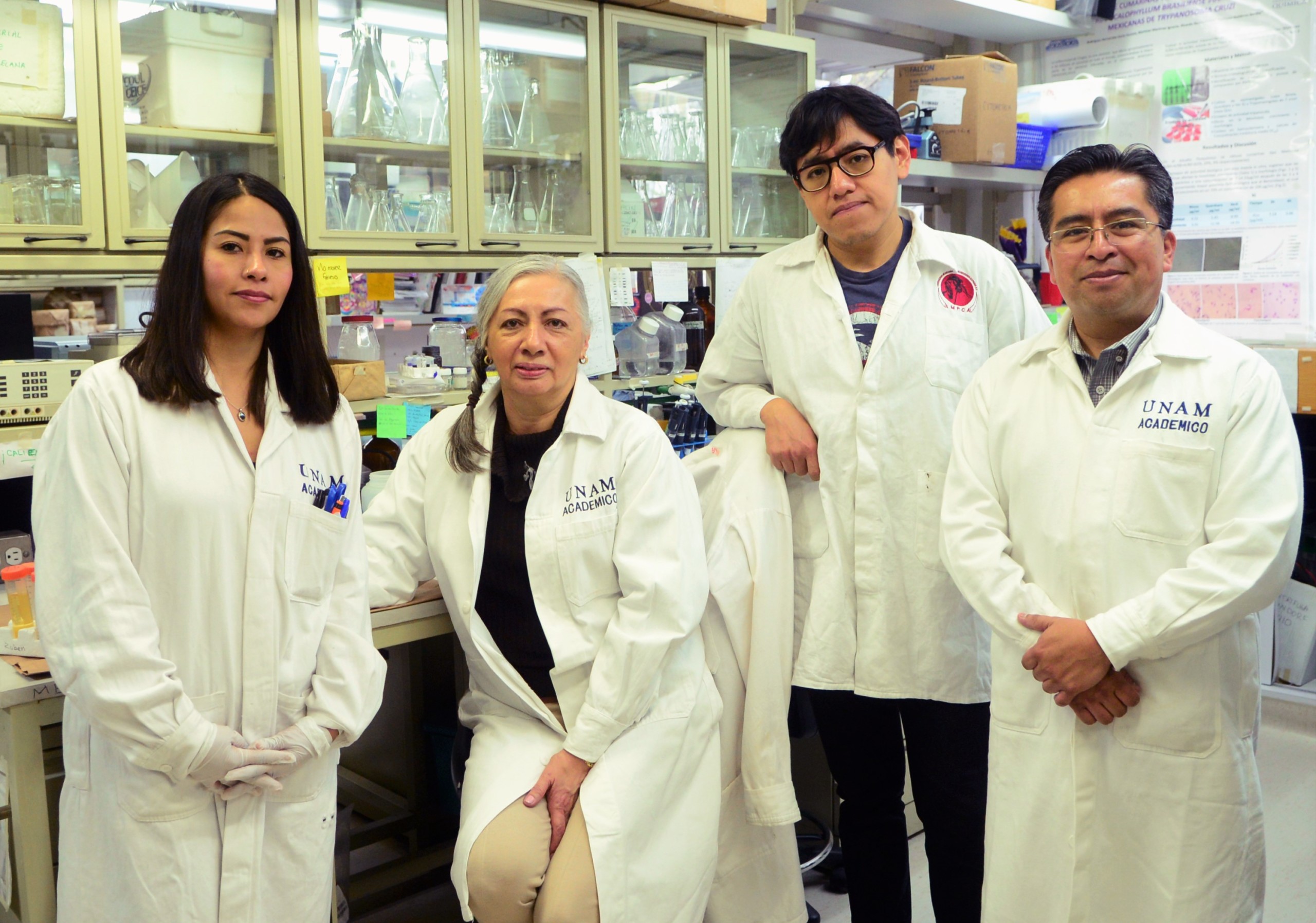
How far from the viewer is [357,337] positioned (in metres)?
2.87

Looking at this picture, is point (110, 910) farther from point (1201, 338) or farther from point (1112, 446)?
point (1201, 338)

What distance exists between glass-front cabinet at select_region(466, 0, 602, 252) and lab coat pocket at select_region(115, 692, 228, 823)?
1.50 m

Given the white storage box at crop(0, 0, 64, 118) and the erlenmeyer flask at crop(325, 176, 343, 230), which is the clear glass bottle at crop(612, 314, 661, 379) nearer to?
the erlenmeyer flask at crop(325, 176, 343, 230)

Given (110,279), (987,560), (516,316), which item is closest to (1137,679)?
(987,560)

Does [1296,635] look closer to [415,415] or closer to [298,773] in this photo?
[415,415]

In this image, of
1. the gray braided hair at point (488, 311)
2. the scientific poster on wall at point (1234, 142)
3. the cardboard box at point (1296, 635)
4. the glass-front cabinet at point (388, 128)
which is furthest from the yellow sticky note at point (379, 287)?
the cardboard box at point (1296, 635)

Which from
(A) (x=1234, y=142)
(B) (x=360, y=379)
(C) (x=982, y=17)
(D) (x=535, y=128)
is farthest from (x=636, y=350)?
(A) (x=1234, y=142)

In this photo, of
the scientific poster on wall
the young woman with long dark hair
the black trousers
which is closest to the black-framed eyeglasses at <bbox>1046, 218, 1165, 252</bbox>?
the black trousers

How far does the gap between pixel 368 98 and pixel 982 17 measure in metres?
2.17

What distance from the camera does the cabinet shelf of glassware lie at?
7.11 feet

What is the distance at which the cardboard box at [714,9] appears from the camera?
2.85 metres

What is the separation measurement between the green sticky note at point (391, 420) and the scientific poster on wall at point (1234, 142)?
275cm

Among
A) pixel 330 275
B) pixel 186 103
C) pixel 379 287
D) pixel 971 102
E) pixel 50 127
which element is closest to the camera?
pixel 50 127

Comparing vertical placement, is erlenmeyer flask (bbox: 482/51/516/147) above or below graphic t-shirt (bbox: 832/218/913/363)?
above
